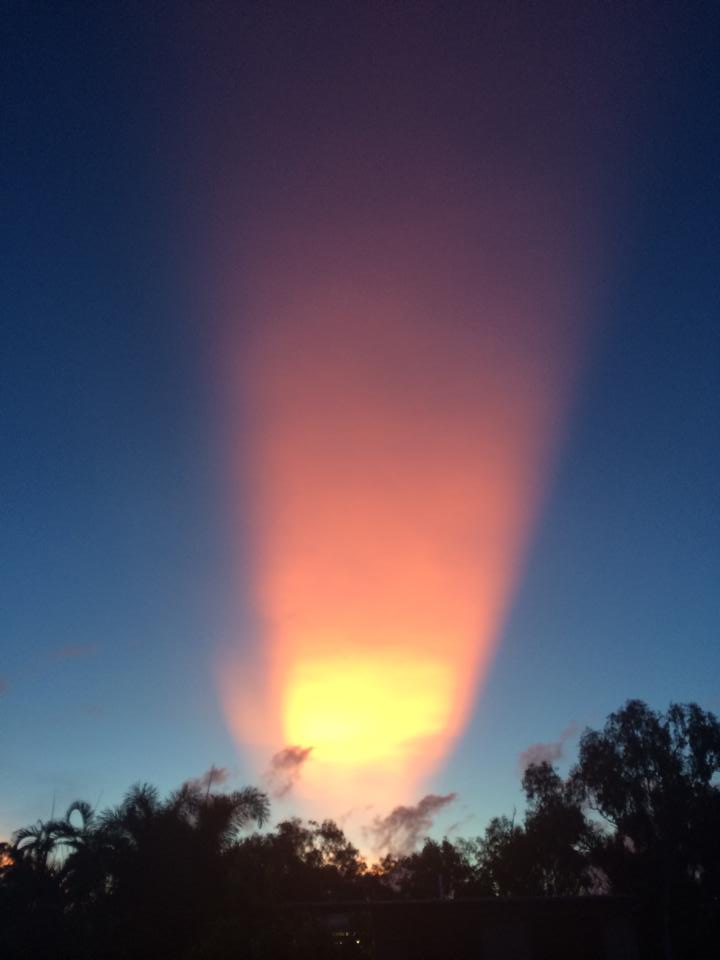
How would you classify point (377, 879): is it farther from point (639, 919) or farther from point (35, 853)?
point (35, 853)

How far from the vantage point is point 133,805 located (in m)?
31.2

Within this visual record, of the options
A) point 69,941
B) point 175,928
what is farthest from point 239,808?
point 69,941

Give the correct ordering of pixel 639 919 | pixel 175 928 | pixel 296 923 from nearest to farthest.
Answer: pixel 296 923, pixel 175 928, pixel 639 919

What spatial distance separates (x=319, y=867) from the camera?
6494 cm

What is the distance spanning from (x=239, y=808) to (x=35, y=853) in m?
13.3

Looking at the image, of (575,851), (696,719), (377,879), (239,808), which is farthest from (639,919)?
(239,808)

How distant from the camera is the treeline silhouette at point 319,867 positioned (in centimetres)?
2750

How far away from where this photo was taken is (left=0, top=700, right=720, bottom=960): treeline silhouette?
2750 centimetres

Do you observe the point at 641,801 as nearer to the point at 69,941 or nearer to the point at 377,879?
the point at 377,879

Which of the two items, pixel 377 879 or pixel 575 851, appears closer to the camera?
pixel 575 851

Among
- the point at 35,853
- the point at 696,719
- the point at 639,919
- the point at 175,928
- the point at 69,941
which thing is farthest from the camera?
the point at 696,719

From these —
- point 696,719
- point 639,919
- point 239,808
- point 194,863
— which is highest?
point 696,719

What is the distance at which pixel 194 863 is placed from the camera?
29.2 m

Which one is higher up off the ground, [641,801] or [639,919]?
[641,801]
